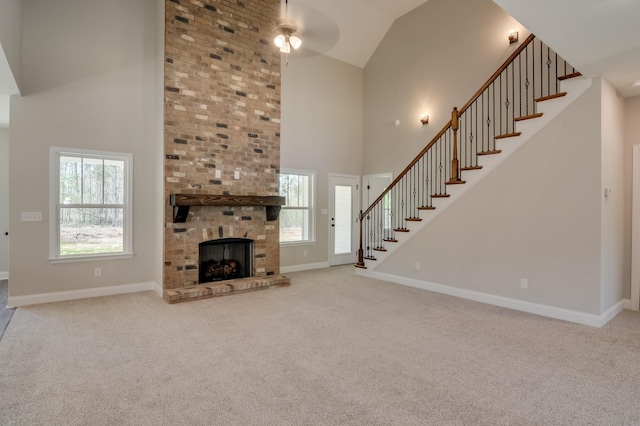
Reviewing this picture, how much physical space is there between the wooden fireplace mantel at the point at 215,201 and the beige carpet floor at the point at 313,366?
4.26 ft

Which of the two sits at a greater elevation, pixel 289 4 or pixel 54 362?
pixel 289 4

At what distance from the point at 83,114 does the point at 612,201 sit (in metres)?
6.94

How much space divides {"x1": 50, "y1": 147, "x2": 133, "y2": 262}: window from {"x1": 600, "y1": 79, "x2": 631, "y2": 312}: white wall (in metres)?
6.16

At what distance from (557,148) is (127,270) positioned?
19.8ft

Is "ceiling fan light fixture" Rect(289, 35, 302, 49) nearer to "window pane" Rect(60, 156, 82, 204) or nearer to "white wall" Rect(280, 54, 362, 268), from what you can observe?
"white wall" Rect(280, 54, 362, 268)

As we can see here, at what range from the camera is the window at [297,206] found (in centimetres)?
687

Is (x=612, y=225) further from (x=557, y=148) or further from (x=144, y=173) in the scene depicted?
(x=144, y=173)

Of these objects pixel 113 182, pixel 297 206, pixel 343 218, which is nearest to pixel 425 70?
pixel 343 218

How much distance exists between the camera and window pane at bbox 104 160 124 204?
16.5ft

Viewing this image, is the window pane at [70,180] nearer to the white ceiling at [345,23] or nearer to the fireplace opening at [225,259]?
the fireplace opening at [225,259]

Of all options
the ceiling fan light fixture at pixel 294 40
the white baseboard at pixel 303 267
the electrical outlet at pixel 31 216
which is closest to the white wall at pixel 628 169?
the ceiling fan light fixture at pixel 294 40

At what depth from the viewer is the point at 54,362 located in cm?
283

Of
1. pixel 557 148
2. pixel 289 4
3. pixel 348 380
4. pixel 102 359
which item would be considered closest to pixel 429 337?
pixel 348 380

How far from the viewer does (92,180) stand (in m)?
4.94
